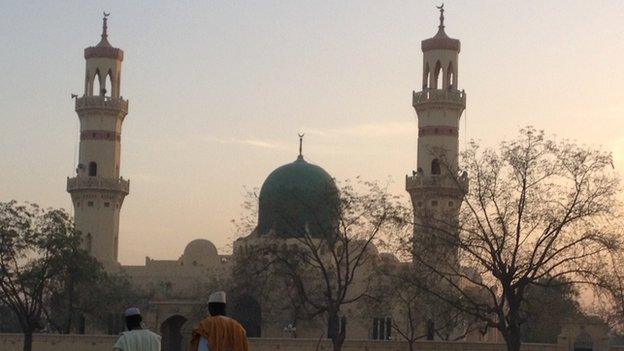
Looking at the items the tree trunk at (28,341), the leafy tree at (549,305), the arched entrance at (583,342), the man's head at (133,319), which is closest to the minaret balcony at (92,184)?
the tree trunk at (28,341)

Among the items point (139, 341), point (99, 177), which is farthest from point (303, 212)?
point (139, 341)

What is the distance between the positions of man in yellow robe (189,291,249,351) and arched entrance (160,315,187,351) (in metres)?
49.5

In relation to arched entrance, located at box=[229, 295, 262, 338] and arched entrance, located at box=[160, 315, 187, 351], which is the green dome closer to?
arched entrance, located at box=[229, 295, 262, 338]

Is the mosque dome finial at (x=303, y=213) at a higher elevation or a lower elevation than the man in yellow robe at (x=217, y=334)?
higher

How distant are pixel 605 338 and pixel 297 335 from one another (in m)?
15.0

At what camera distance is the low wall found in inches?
2088

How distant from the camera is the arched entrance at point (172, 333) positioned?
62422 mm

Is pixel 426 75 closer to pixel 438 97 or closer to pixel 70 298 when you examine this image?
pixel 438 97

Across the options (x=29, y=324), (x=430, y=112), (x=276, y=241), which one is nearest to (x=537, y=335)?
(x=430, y=112)

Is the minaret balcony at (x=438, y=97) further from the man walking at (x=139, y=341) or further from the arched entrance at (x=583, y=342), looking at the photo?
the man walking at (x=139, y=341)

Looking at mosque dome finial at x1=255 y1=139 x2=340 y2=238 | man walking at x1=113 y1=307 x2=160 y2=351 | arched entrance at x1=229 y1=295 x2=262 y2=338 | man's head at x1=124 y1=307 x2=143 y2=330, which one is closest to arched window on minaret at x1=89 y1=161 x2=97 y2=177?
arched entrance at x1=229 y1=295 x2=262 y2=338

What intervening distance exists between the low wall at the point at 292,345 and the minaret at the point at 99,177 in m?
17.1

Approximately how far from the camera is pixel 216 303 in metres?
12.9

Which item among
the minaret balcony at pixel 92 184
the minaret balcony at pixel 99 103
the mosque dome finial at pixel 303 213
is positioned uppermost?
the minaret balcony at pixel 99 103
